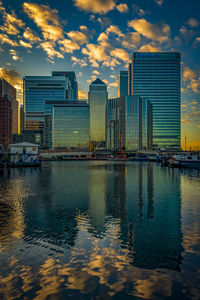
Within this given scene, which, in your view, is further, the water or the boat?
the boat

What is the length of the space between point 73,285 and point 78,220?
1046 cm

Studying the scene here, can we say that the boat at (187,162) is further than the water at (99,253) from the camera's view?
Yes

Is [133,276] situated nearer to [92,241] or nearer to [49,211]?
[92,241]

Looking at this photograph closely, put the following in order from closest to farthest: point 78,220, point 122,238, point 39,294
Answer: point 39,294
point 122,238
point 78,220

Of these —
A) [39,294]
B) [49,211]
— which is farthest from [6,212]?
[39,294]

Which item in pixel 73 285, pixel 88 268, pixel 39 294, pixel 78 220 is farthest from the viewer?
pixel 78 220

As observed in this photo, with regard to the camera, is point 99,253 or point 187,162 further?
point 187,162

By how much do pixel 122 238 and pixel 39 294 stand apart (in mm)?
8065

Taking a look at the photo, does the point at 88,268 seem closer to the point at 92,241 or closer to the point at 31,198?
the point at 92,241

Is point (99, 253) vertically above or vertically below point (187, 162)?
above

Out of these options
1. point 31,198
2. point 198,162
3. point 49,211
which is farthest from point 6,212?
point 198,162

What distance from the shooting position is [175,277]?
11281 millimetres

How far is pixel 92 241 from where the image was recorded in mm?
→ 15930

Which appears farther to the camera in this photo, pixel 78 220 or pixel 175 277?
pixel 78 220
